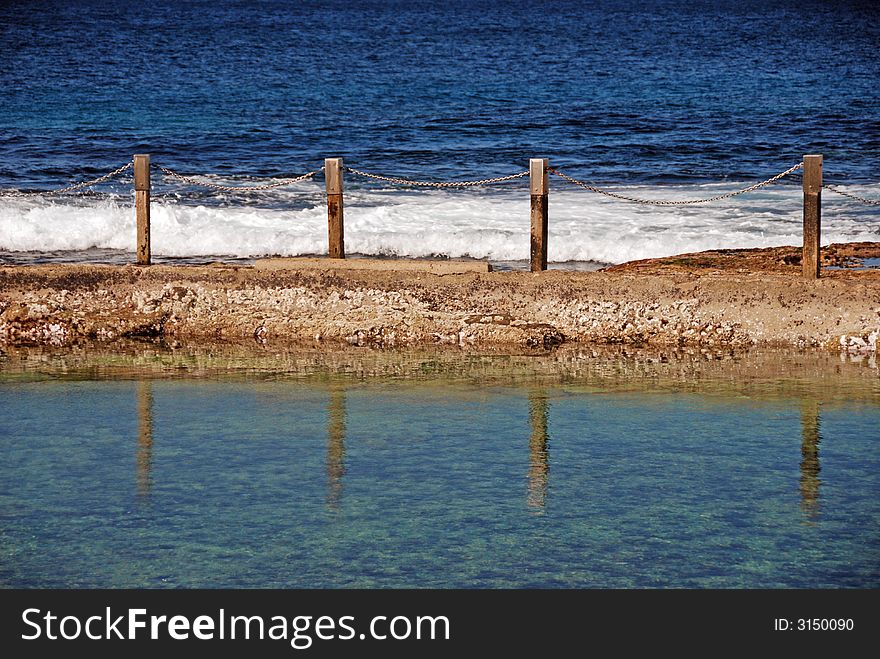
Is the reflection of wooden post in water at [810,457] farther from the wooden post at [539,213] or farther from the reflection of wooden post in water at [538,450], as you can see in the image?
the wooden post at [539,213]

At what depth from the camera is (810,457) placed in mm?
7129

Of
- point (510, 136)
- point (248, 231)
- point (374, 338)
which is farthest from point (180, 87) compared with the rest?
point (374, 338)

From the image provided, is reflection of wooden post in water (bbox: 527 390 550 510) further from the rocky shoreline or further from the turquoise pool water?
the rocky shoreline

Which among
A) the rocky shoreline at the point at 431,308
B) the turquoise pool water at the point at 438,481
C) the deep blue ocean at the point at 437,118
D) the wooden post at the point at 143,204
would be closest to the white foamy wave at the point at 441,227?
the deep blue ocean at the point at 437,118

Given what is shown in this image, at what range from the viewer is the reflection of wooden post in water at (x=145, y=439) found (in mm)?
6668

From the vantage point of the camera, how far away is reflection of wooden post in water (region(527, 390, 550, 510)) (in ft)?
21.3

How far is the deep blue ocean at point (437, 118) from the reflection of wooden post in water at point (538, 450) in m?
8.28

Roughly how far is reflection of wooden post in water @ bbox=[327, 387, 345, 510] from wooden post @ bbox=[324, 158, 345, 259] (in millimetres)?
3076

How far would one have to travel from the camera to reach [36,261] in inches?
639

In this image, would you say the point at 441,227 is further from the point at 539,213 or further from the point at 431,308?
the point at 431,308

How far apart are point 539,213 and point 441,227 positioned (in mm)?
6837

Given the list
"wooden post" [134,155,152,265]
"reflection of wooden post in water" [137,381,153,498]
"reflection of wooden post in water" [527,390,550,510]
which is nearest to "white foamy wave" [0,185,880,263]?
"wooden post" [134,155,152,265]

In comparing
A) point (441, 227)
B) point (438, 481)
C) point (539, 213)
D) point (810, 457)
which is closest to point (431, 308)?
point (539, 213)

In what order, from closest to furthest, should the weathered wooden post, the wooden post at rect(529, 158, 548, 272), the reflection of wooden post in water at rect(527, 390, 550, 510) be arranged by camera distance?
the reflection of wooden post in water at rect(527, 390, 550, 510) → the weathered wooden post → the wooden post at rect(529, 158, 548, 272)
